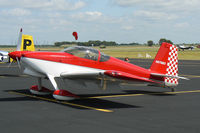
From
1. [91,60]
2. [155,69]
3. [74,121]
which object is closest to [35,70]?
[91,60]

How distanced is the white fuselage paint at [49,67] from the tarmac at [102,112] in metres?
0.53

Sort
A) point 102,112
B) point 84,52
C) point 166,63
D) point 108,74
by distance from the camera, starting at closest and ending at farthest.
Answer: point 102,112 < point 108,74 < point 84,52 < point 166,63

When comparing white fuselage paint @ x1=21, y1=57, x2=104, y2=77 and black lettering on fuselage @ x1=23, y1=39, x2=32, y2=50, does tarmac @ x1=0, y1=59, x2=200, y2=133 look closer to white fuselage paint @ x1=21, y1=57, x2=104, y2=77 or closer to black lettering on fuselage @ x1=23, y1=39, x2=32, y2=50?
white fuselage paint @ x1=21, y1=57, x2=104, y2=77

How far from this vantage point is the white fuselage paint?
36.2ft

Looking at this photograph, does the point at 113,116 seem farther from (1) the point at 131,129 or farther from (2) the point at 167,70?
(2) the point at 167,70

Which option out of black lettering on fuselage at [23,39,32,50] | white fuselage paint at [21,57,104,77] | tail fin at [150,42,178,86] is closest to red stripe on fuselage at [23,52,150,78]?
white fuselage paint at [21,57,104,77]

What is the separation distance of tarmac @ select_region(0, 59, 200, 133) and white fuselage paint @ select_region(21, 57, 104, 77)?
0.53 meters

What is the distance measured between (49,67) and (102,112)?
9.89 feet

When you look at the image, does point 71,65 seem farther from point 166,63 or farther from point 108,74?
point 166,63

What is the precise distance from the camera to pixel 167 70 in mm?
13062

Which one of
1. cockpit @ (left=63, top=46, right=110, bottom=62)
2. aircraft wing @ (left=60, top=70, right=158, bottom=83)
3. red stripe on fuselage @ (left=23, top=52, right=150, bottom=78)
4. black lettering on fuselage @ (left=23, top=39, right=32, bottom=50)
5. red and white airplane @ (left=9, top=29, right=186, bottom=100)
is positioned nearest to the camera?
aircraft wing @ (left=60, top=70, right=158, bottom=83)

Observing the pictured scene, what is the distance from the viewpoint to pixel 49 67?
11.2 meters

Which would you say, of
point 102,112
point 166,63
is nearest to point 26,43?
point 166,63

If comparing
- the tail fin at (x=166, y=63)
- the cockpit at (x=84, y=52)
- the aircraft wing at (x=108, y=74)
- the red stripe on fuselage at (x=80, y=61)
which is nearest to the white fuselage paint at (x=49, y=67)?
the red stripe on fuselage at (x=80, y=61)
